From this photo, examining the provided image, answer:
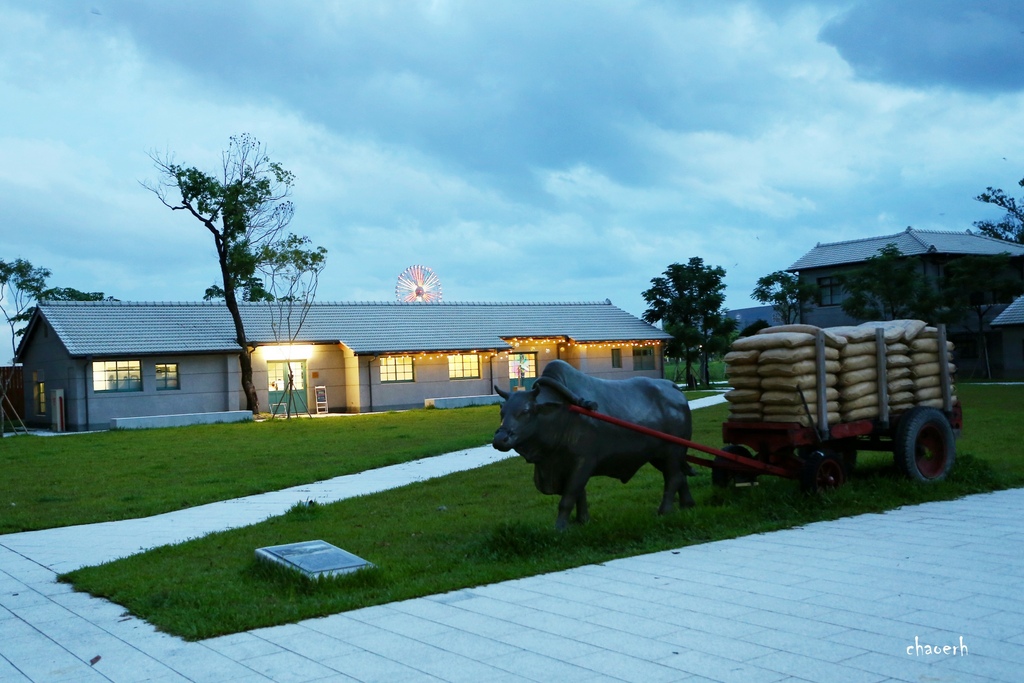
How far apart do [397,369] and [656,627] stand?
32978mm

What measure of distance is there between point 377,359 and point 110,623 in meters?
31.1

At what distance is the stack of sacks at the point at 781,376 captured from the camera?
33.9ft

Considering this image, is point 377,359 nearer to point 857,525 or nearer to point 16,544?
point 16,544

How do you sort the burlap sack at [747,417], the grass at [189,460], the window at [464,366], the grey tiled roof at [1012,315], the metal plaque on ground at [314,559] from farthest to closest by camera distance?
1. the grey tiled roof at [1012,315]
2. the window at [464,366]
3. the grass at [189,460]
4. the burlap sack at [747,417]
5. the metal plaque on ground at [314,559]

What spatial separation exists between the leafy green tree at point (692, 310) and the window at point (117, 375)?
2502 cm

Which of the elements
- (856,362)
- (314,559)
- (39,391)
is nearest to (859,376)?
(856,362)

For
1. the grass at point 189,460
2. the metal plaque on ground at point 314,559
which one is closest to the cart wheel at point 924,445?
the metal plaque on ground at point 314,559

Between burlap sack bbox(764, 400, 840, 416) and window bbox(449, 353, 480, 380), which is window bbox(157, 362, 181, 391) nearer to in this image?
window bbox(449, 353, 480, 380)

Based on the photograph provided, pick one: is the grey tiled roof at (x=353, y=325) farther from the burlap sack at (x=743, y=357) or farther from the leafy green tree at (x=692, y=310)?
the burlap sack at (x=743, y=357)

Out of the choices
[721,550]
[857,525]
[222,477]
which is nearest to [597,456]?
[721,550]

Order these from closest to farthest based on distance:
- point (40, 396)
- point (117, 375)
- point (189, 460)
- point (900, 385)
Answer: point (900, 385)
point (189, 460)
point (117, 375)
point (40, 396)

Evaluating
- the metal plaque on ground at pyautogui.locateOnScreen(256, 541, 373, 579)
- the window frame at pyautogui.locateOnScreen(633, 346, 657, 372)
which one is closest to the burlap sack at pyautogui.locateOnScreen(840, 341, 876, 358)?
the metal plaque on ground at pyautogui.locateOnScreen(256, 541, 373, 579)

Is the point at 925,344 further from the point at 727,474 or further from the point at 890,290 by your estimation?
the point at 890,290

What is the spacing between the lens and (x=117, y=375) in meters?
32.8
